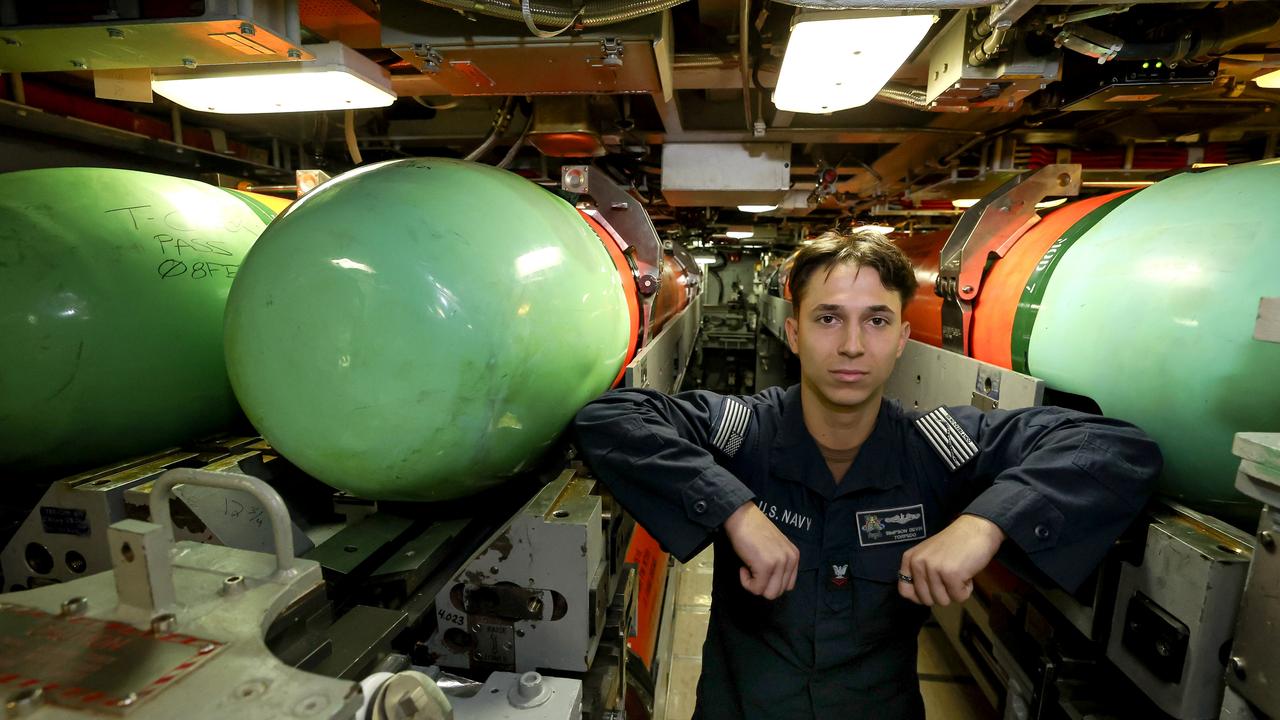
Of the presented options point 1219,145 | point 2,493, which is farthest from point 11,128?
point 1219,145

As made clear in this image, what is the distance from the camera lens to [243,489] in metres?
0.67

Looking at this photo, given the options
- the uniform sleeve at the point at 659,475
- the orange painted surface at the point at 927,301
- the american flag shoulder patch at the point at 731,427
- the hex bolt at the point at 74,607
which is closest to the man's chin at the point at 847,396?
the american flag shoulder patch at the point at 731,427

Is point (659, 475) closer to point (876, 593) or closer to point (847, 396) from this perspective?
point (847, 396)

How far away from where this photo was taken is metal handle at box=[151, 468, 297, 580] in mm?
677

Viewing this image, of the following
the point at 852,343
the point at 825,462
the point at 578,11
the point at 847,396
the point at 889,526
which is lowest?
the point at 889,526

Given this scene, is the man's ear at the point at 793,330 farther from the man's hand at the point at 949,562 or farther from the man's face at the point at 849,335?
the man's hand at the point at 949,562

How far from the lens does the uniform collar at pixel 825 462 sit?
4.51 ft

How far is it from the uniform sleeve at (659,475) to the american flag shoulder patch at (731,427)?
202mm

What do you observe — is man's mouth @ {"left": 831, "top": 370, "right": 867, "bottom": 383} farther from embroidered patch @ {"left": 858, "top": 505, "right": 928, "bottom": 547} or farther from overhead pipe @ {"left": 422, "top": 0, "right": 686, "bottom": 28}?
overhead pipe @ {"left": 422, "top": 0, "right": 686, "bottom": 28}

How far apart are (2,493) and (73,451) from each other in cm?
31

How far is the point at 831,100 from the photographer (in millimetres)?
1870

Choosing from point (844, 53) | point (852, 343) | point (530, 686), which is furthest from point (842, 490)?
point (844, 53)

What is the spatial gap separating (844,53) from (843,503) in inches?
47.5

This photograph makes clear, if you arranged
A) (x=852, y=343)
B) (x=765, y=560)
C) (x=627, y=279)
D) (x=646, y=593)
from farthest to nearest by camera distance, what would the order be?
(x=646, y=593)
(x=627, y=279)
(x=852, y=343)
(x=765, y=560)
